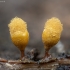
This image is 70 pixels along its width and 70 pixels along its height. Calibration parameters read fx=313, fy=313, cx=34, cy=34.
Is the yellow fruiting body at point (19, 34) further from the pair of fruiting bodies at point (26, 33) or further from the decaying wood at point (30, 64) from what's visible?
the decaying wood at point (30, 64)

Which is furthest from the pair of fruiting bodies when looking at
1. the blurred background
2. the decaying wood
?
the blurred background

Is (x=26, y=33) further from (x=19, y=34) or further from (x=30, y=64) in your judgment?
(x=30, y=64)

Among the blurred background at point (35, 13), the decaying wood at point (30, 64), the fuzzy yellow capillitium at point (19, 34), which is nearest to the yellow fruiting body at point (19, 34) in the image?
the fuzzy yellow capillitium at point (19, 34)

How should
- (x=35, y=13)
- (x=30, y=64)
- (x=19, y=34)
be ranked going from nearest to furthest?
1. (x=19, y=34)
2. (x=30, y=64)
3. (x=35, y=13)

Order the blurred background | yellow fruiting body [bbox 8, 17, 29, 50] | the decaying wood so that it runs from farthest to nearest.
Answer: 1. the blurred background
2. the decaying wood
3. yellow fruiting body [bbox 8, 17, 29, 50]

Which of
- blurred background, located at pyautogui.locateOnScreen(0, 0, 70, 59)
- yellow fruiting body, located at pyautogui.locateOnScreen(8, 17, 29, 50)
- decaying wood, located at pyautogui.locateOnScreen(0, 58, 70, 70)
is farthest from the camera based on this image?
blurred background, located at pyautogui.locateOnScreen(0, 0, 70, 59)

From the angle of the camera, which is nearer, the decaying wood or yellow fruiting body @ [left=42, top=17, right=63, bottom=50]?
yellow fruiting body @ [left=42, top=17, right=63, bottom=50]

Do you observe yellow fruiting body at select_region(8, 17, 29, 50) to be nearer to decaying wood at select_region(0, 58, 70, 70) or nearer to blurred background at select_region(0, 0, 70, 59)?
decaying wood at select_region(0, 58, 70, 70)

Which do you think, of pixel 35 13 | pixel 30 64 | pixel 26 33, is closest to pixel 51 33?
pixel 26 33

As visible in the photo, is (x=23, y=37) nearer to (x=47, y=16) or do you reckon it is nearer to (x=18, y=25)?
(x=18, y=25)

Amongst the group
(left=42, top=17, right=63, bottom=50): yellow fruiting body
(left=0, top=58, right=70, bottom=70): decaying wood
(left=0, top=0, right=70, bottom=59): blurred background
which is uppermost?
(left=0, top=0, right=70, bottom=59): blurred background
